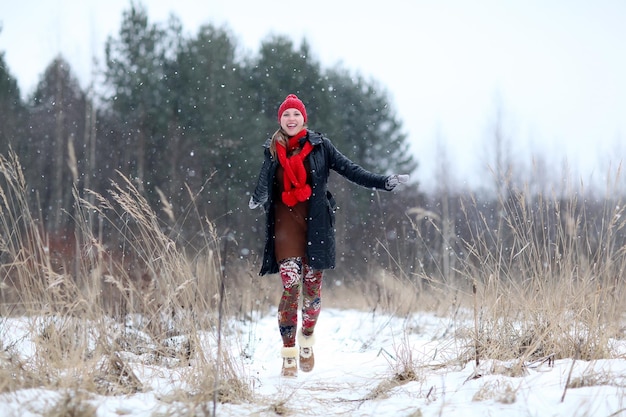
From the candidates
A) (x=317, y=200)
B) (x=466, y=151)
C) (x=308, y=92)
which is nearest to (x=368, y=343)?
(x=317, y=200)

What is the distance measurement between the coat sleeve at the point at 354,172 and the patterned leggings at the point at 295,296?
628 millimetres

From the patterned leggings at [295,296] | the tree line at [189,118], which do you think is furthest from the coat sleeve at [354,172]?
the tree line at [189,118]

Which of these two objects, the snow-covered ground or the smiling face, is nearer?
the snow-covered ground

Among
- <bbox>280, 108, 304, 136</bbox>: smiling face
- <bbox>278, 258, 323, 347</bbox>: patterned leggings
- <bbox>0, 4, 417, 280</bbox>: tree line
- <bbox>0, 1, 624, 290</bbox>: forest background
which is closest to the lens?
<bbox>278, 258, 323, 347</bbox>: patterned leggings

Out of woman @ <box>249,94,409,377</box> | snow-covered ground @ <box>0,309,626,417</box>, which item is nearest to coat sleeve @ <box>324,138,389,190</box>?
woman @ <box>249,94,409,377</box>

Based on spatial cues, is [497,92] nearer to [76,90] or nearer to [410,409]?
[76,90]

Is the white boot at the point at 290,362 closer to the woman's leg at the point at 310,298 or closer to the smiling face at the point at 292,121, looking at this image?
the woman's leg at the point at 310,298

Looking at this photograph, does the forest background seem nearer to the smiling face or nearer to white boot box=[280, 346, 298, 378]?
the smiling face

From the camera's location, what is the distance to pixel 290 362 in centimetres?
337

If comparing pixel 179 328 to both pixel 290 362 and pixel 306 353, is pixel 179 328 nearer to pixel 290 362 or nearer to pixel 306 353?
pixel 290 362

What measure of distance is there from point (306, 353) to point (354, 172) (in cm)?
120

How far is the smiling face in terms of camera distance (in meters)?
3.52

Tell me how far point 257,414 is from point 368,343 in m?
2.56

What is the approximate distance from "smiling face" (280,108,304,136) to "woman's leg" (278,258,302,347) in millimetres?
832
